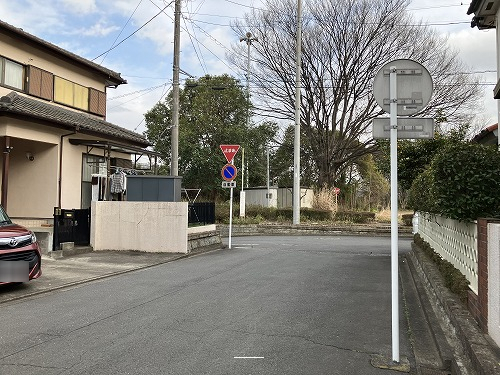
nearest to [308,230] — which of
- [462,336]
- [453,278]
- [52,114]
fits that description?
[52,114]

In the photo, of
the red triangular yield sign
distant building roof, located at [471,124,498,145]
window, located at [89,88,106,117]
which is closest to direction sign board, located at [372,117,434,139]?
distant building roof, located at [471,124,498,145]

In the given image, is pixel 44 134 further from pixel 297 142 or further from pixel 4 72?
pixel 297 142

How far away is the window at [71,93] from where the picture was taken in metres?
17.3

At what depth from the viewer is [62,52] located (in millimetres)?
16938

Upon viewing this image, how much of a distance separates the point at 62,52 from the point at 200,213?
7.66m

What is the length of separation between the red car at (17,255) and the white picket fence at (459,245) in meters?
7.19

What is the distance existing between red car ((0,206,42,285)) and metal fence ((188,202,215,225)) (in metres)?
7.66

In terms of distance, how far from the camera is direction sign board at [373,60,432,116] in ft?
16.7

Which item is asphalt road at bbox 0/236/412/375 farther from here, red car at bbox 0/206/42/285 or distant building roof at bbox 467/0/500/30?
distant building roof at bbox 467/0/500/30

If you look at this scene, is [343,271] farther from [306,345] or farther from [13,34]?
[13,34]

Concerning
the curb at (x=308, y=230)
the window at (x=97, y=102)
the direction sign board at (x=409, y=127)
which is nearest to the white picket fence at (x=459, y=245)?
the direction sign board at (x=409, y=127)

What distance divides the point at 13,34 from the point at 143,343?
13.2m

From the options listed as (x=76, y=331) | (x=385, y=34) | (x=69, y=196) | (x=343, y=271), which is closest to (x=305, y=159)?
(x=385, y=34)

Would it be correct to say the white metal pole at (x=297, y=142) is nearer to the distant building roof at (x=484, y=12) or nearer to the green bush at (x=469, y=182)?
the distant building roof at (x=484, y=12)
